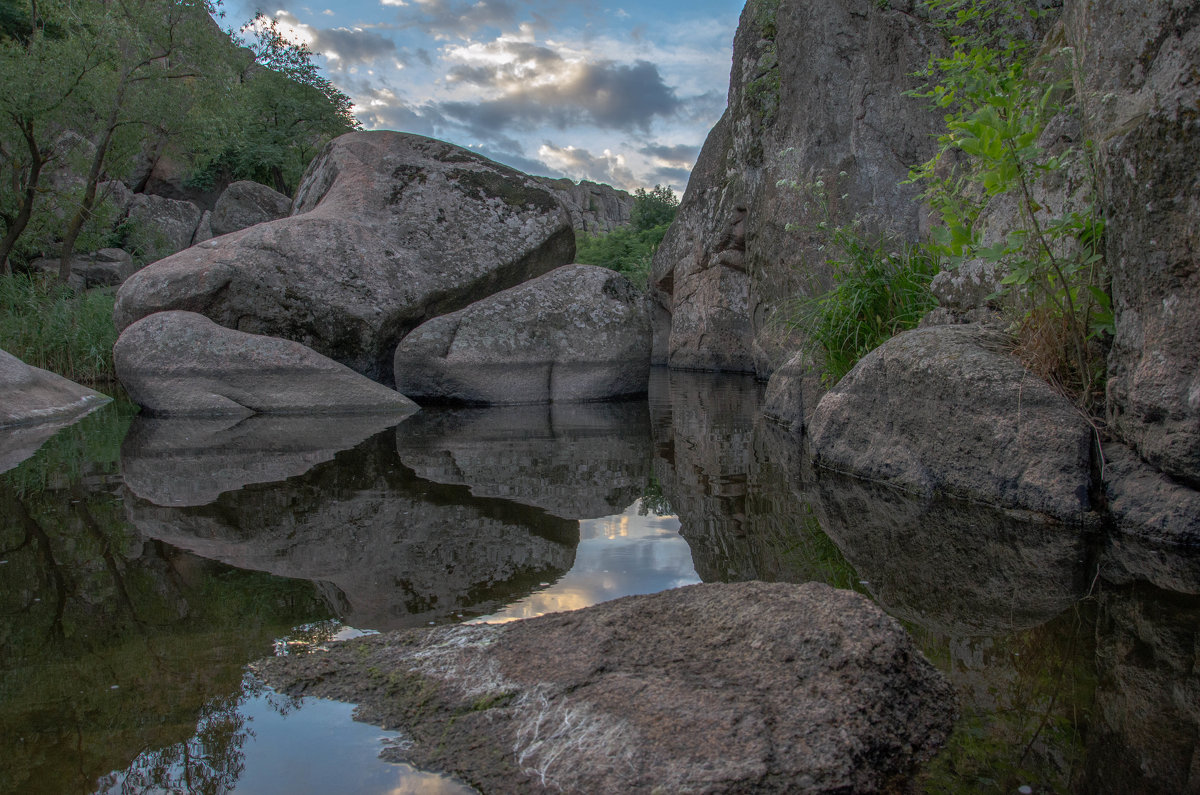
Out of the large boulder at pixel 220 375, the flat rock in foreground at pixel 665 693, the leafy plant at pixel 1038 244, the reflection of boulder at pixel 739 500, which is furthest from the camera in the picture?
the large boulder at pixel 220 375

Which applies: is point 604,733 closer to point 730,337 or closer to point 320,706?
point 320,706

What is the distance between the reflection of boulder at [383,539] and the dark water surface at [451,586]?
0.05 feet

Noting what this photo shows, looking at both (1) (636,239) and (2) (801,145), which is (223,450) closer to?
(2) (801,145)

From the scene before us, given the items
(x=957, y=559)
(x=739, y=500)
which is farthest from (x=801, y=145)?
(x=957, y=559)

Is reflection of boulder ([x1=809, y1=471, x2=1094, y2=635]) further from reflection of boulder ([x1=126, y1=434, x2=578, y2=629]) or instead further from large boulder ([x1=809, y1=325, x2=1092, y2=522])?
reflection of boulder ([x1=126, y1=434, x2=578, y2=629])

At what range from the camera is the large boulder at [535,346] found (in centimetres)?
854

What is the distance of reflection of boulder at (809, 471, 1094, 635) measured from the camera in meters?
2.27

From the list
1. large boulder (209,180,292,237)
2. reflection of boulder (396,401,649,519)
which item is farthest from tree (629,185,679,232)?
reflection of boulder (396,401,649,519)

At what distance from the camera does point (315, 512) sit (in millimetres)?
3566

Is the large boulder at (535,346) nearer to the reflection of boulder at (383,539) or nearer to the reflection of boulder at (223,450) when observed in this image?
the reflection of boulder at (223,450)

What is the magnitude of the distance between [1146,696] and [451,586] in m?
1.84

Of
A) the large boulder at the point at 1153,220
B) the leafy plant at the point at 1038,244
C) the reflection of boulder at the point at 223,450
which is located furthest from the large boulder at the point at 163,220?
the large boulder at the point at 1153,220

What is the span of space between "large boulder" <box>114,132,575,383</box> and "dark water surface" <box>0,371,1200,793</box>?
3.79 metres

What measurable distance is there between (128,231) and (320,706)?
26.0m
